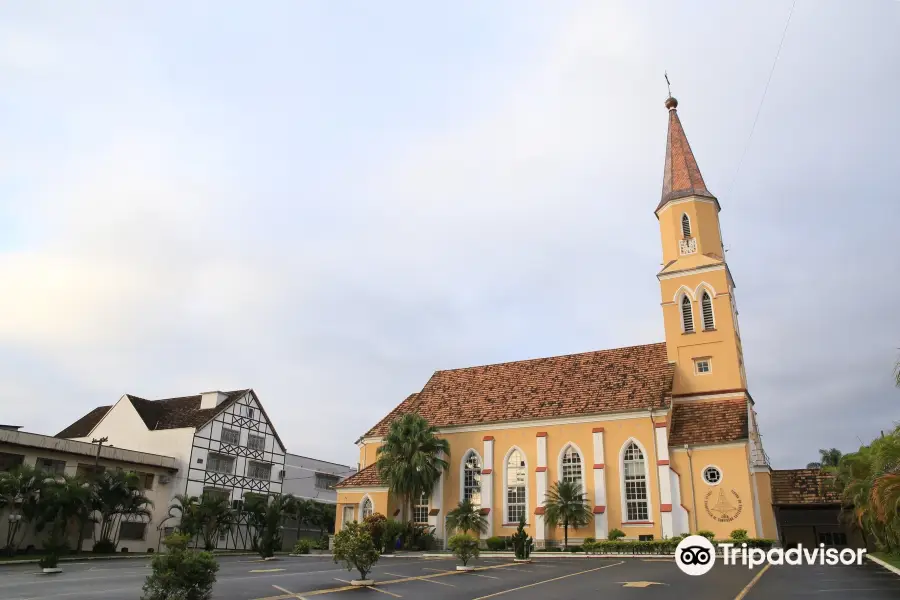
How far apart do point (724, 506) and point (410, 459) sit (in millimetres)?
16482

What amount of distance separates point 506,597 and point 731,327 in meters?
25.4

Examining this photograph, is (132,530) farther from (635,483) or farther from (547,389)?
(635,483)

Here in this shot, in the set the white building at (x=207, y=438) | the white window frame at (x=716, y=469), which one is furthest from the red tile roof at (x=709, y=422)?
the white building at (x=207, y=438)

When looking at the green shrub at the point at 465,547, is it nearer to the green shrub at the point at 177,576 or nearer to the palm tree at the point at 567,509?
the palm tree at the point at 567,509

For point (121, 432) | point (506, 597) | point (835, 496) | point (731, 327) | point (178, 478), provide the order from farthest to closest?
point (121, 432) → point (178, 478) → point (731, 327) → point (835, 496) → point (506, 597)

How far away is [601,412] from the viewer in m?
34.7

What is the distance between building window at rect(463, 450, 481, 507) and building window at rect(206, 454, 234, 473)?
19.8m

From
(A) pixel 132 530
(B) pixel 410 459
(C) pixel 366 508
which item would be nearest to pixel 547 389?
(B) pixel 410 459

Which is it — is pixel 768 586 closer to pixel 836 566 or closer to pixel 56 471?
pixel 836 566

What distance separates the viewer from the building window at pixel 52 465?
120 ft

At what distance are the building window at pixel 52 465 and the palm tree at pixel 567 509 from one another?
28.5 m

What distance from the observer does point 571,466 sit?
35.2 meters

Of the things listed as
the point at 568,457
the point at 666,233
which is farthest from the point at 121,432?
the point at 666,233

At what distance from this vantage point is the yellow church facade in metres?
31.2
